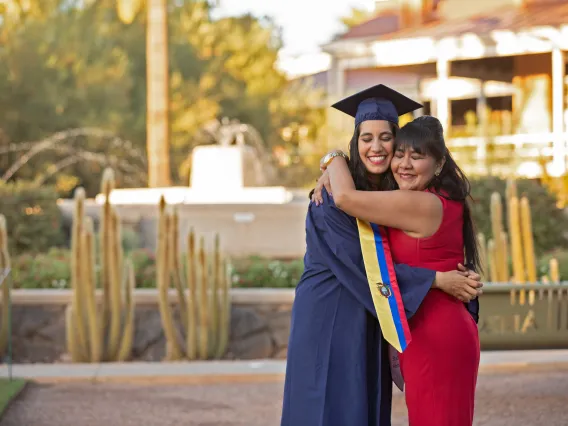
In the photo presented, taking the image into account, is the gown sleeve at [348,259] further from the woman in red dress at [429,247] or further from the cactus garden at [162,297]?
the cactus garden at [162,297]

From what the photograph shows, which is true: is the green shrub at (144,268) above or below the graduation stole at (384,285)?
below

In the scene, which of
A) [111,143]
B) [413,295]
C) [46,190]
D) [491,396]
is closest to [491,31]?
[111,143]

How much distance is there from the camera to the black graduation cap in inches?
155

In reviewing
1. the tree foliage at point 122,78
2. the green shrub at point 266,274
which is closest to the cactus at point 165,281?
the green shrub at point 266,274

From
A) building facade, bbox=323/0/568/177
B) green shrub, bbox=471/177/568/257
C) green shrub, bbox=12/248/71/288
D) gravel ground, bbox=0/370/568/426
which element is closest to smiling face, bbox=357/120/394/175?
gravel ground, bbox=0/370/568/426

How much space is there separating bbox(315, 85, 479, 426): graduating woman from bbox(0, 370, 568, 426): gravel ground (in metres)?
2.40

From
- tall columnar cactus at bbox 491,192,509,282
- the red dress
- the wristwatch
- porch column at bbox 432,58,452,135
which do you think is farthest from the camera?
porch column at bbox 432,58,452,135

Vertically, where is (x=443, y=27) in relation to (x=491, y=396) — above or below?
above

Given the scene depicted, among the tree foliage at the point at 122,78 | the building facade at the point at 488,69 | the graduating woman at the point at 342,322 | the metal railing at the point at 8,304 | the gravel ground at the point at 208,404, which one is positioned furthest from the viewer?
the tree foliage at the point at 122,78

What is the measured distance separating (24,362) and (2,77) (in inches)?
522

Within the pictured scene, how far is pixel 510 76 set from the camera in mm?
23703

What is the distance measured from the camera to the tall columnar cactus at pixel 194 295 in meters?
7.73

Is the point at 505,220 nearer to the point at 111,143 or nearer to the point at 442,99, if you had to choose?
the point at 442,99

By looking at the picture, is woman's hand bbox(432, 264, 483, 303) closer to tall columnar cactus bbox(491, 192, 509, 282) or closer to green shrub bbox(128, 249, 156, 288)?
tall columnar cactus bbox(491, 192, 509, 282)
